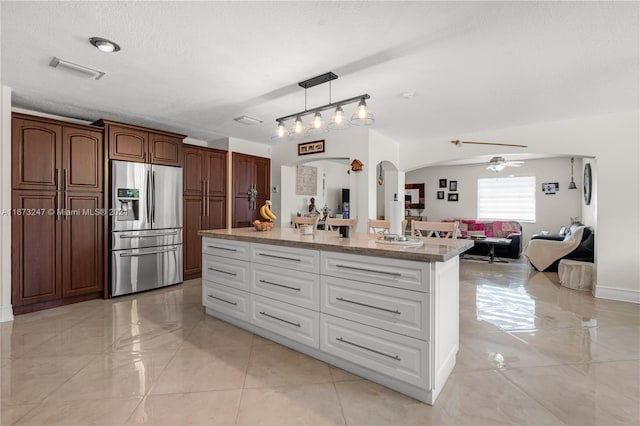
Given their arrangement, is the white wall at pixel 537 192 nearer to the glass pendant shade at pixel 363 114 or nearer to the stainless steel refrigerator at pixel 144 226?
the glass pendant shade at pixel 363 114

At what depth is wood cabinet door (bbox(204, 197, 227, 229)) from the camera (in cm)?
522

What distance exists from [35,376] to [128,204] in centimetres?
239

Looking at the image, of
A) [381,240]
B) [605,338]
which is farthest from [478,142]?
[381,240]

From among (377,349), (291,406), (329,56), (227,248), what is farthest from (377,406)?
(329,56)

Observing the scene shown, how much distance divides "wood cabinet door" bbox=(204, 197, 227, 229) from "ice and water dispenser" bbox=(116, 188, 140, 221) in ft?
3.75

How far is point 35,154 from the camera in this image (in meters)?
3.49

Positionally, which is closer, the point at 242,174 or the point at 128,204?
the point at 128,204

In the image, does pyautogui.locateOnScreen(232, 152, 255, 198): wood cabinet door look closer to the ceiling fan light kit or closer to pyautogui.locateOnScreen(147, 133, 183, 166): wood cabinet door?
pyautogui.locateOnScreen(147, 133, 183, 166): wood cabinet door

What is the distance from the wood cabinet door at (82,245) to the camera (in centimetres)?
377

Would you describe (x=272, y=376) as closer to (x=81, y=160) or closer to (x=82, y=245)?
(x=82, y=245)

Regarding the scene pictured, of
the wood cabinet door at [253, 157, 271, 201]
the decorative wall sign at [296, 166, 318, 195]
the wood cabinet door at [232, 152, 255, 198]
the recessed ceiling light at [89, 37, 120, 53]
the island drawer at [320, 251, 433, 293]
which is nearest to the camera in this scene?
the island drawer at [320, 251, 433, 293]

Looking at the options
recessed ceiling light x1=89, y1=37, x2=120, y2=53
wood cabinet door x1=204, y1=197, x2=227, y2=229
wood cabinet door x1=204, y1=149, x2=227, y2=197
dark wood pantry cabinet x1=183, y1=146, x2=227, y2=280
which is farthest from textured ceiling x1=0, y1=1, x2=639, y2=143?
wood cabinet door x1=204, y1=197, x2=227, y2=229

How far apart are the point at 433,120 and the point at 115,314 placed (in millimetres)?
4505

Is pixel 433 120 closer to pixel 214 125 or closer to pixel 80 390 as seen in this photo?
pixel 214 125
